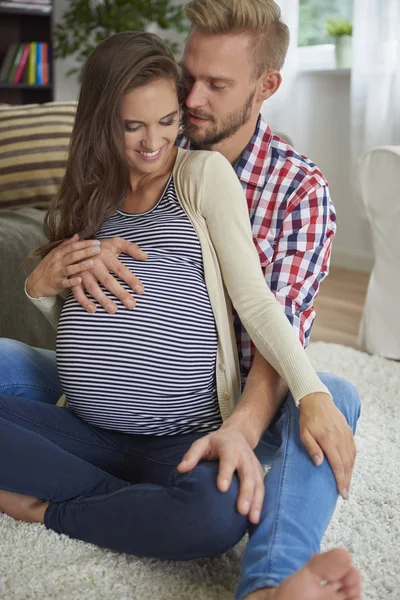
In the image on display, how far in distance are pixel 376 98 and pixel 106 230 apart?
87.3 inches

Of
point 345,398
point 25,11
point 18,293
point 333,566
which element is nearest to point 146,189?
point 345,398

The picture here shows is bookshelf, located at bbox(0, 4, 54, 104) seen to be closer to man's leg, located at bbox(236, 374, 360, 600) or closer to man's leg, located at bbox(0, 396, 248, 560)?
man's leg, located at bbox(0, 396, 248, 560)

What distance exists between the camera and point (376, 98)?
10.7ft

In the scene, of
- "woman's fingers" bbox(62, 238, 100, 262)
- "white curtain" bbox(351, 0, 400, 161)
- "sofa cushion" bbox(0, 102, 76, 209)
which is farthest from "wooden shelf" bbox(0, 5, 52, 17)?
"woman's fingers" bbox(62, 238, 100, 262)

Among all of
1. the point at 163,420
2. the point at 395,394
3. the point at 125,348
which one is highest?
the point at 125,348

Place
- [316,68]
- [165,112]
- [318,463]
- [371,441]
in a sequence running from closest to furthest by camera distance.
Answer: [318,463] → [165,112] → [371,441] → [316,68]

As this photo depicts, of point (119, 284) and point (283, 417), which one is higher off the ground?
point (119, 284)

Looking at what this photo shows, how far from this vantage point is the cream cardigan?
119cm

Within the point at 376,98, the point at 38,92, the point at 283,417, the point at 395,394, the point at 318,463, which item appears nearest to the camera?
the point at 318,463

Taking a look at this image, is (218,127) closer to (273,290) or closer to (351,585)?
(273,290)

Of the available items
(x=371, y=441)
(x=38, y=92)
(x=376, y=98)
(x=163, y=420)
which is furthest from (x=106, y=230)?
(x=38, y=92)

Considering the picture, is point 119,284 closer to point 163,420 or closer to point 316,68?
point 163,420

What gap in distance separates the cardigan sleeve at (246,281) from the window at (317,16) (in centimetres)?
273

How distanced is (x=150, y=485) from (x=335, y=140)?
9.55 ft
